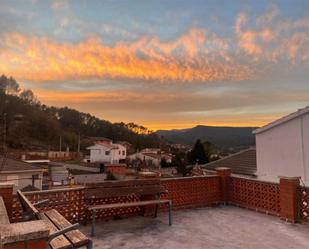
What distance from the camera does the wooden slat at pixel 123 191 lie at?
6.15 metres

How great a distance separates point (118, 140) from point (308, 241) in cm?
7819

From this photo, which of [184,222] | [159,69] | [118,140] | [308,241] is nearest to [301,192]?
[308,241]

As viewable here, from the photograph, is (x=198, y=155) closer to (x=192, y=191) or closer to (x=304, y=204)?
(x=192, y=191)

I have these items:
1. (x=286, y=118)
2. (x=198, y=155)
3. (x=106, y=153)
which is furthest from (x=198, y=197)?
(x=106, y=153)

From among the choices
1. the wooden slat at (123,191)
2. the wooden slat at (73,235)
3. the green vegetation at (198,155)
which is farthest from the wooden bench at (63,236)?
the green vegetation at (198,155)

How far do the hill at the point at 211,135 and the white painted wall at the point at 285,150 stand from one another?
117 feet

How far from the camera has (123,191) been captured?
6.55 meters

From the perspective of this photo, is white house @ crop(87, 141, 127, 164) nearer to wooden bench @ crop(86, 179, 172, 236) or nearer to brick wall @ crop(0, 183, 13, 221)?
wooden bench @ crop(86, 179, 172, 236)

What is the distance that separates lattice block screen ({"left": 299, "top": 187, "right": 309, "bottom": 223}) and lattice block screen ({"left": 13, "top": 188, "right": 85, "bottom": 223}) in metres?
4.94

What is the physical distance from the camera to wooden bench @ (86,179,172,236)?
6.12 meters

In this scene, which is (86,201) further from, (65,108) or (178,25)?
(65,108)

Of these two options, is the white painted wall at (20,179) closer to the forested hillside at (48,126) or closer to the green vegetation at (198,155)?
the forested hillside at (48,126)

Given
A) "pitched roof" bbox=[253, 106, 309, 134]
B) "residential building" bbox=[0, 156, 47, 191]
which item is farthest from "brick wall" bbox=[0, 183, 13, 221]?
"residential building" bbox=[0, 156, 47, 191]

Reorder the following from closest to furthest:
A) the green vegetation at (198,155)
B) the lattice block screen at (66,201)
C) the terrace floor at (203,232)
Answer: the terrace floor at (203,232), the lattice block screen at (66,201), the green vegetation at (198,155)
